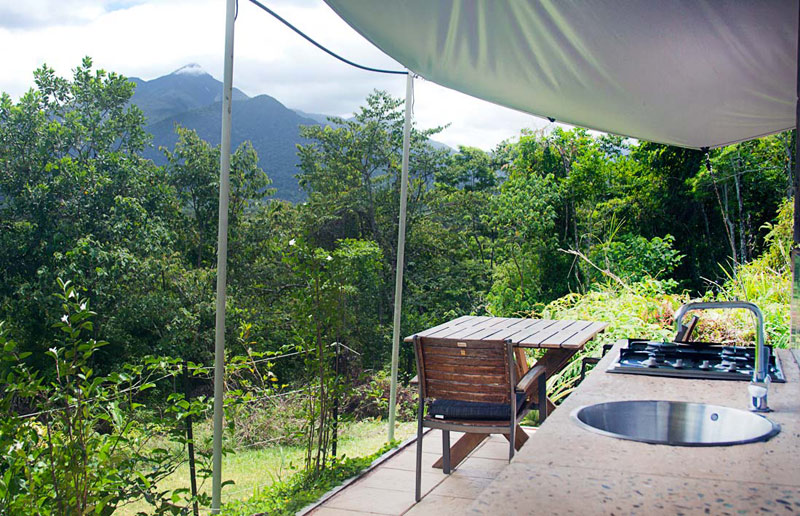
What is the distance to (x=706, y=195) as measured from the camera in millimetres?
8359

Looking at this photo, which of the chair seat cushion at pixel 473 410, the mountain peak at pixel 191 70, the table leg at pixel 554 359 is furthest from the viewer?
the mountain peak at pixel 191 70

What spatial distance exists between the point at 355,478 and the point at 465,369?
0.85 metres

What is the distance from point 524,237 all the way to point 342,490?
648 cm

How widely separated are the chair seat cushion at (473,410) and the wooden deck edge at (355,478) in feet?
1.78

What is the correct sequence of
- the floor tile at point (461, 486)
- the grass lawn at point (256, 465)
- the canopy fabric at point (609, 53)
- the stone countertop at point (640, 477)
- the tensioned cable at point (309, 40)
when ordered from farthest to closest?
the grass lawn at point (256, 465) → the floor tile at point (461, 486) → the tensioned cable at point (309, 40) → the canopy fabric at point (609, 53) → the stone countertop at point (640, 477)

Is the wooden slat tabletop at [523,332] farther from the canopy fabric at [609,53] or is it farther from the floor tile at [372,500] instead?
the canopy fabric at [609,53]

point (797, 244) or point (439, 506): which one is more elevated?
point (797, 244)

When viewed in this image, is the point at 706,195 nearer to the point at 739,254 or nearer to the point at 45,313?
the point at 739,254

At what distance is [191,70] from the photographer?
23.2 metres

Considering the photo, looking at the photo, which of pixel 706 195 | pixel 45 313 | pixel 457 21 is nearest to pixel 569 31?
pixel 457 21

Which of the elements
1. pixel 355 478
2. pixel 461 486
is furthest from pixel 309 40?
pixel 461 486

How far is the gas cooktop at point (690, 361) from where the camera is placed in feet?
6.53

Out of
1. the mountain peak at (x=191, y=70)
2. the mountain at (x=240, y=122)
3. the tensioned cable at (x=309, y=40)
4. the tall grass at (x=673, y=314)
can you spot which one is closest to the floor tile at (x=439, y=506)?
the tall grass at (x=673, y=314)

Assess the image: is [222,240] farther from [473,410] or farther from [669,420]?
[669,420]
